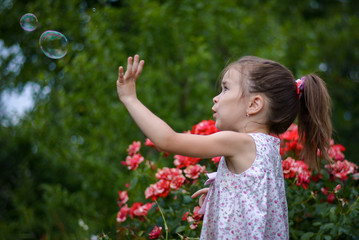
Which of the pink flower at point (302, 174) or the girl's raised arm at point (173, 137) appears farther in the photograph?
the pink flower at point (302, 174)

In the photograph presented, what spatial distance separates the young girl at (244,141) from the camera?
63.8 inches

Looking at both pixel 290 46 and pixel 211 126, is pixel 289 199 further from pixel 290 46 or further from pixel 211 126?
pixel 290 46

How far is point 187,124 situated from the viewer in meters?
4.86

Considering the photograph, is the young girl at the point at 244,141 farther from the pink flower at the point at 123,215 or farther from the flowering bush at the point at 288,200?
the pink flower at the point at 123,215

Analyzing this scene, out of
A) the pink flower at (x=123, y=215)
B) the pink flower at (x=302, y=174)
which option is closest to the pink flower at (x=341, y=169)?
the pink flower at (x=302, y=174)

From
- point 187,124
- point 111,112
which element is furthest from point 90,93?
point 187,124

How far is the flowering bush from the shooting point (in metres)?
2.28

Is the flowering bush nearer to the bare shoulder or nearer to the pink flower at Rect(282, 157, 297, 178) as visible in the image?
the pink flower at Rect(282, 157, 297, 178)

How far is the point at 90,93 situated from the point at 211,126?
2.32 meters

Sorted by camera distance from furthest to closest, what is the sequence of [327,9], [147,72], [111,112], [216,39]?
[327,9] < [216,39] < [147,72] < [111,112]

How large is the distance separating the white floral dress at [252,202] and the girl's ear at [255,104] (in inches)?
4.1

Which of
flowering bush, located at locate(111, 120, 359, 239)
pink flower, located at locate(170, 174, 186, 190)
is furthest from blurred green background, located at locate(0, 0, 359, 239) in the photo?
pink flower, located at locate(170, 174, 186, 190)

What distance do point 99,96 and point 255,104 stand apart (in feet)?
9.57

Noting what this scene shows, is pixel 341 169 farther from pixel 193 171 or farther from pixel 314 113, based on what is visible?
pixel 193 171
